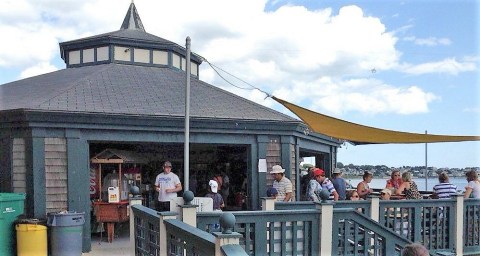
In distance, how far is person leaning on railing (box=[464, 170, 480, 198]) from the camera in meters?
8.70

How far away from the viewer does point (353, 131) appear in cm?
1055

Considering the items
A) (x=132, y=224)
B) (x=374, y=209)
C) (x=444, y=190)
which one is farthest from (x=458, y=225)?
(x=132, y=224)

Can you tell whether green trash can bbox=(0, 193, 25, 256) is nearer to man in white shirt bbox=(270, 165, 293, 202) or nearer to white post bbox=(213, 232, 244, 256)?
man in white shirt bbox=(270, 165, 293, 202)

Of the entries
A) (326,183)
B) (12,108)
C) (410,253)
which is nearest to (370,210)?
(326,183)

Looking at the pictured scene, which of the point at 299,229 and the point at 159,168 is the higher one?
the point at 159,168

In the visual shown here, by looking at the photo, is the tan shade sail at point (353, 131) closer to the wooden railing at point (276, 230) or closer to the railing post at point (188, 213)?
the wooden railing at point (276, 230)

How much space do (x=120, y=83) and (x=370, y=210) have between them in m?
6.61

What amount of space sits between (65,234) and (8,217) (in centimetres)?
101

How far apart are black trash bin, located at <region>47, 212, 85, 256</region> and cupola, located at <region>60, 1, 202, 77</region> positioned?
576 cm

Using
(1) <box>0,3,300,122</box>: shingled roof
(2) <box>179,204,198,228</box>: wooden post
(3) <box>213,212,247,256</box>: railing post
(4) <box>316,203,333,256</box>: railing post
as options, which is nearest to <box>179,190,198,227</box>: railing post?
(2) <box>179,204,198,228</box>: wooden post

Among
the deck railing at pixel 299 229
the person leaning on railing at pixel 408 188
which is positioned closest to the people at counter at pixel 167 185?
the deck railing at pixel 299 229

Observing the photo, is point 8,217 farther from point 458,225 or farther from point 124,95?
point 458,225

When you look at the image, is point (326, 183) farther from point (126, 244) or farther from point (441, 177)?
point (126, 244)

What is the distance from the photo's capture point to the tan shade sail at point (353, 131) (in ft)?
32.7
